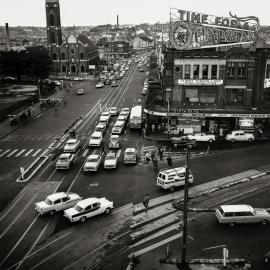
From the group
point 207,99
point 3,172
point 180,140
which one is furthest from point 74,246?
point 207,99

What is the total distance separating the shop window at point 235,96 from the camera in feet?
197

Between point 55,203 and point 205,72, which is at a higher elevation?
point 205,72

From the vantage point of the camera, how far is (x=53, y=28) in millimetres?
132500

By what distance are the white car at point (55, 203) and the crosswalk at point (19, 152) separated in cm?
1795

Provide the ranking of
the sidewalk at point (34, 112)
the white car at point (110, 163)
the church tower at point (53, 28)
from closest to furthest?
the white car at point (110, 163), the sidewalk at point (34, 112), the church tower at point (53, 28)

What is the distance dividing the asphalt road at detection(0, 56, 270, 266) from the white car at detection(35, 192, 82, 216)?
2.30ft

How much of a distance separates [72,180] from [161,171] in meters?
10.0

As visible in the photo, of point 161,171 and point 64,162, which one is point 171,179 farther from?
point 64,162

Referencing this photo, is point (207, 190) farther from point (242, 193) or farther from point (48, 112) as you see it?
point (48, 112)

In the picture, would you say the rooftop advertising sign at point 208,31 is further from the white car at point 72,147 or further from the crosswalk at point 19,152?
the crosswalk at point 19,152

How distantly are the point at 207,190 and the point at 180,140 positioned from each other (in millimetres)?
15969

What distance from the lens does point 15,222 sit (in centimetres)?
3164

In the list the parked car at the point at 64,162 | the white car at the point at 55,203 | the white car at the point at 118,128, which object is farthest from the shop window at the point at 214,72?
the white car at the point at 55,203

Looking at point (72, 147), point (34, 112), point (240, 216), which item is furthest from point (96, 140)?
point (34, 112)
